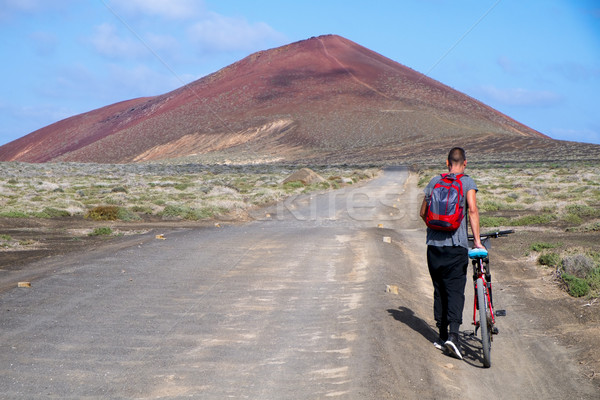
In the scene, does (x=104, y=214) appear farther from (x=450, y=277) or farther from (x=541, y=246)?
(x=450, y=277)

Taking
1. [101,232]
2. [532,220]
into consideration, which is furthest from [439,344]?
[532,220]

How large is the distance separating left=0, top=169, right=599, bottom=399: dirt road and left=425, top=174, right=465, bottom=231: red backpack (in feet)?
4.22

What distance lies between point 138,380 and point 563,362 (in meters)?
4.09

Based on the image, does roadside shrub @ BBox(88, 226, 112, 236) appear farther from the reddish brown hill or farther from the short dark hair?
the reddish brown hill

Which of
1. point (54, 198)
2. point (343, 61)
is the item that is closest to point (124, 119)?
point (343, 61)

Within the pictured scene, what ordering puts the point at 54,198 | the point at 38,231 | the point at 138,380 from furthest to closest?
the point at 54,198
the point at 38,231
the point at 138,380

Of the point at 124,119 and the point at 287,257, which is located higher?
the point at 124,119

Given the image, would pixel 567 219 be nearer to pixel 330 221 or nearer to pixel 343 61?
pixel 330 221

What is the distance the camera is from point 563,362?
19.9 ft

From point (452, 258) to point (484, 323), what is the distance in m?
0.69

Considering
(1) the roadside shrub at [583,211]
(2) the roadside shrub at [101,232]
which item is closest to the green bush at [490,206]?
(1) the roadside shrub at [583,211]

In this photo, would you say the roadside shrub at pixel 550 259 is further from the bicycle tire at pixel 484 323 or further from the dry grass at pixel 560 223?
the bicycle tire at pixel 484 323

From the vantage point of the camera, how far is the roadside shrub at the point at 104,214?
19.2m

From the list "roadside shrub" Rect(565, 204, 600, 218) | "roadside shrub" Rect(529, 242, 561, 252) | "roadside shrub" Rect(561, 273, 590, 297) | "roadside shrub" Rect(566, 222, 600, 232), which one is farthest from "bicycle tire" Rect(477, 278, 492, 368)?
"roadside shrub" Rect(565, 204, 600, 218)
